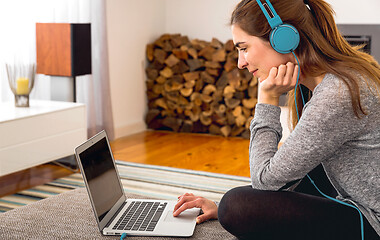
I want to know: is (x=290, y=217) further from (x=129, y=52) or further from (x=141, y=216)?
(x=129, y=52)

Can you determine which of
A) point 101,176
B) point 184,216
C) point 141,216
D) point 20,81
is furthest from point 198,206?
point 20,81

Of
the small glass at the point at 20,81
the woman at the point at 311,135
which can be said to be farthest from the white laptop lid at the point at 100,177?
the small glass at the point at 20,81

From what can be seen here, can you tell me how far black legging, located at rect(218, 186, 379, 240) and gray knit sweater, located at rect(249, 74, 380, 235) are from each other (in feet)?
0.12

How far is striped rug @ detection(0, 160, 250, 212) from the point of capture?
304 centimetres

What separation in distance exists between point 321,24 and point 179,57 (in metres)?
3.53

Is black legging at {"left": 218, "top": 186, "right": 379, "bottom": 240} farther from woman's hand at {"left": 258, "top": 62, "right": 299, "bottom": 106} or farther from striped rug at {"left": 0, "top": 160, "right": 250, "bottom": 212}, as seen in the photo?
striped rug at {"left": 0, "top": 160, "right": 250, "bottom": 212}

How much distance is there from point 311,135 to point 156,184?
6.51ft

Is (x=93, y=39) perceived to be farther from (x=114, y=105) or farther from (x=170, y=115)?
(x=170, y=115)

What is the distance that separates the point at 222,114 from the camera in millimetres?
4926

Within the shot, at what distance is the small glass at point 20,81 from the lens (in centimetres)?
337

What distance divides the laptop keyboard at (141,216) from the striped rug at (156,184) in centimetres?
115

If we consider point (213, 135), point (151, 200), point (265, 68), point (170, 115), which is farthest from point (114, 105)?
point (265, 68)

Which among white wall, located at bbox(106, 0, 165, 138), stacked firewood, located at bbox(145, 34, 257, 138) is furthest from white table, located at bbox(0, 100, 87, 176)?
stacked firewood, located at bbox(145, 34, 257, 138)

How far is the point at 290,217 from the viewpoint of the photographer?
149 centimetres
